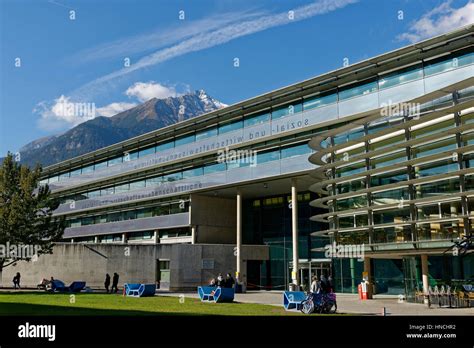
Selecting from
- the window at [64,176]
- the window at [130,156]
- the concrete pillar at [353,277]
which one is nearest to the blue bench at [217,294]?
the concrete pillar at [353,277]

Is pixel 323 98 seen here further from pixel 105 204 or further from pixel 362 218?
pixel 105 204

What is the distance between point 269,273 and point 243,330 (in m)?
37.5

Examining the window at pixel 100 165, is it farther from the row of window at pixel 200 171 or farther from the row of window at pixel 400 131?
the row of window at pixel 400 131

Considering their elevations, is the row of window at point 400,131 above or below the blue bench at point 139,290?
above

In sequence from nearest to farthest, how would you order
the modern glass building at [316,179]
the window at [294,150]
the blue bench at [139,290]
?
the modern glass building at [316,179], the blue bench at [139,290], the window at [294,150]

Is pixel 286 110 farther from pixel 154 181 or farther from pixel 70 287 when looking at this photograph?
pixel 70 287

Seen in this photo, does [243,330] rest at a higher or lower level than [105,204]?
lower

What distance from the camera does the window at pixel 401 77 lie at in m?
33.0

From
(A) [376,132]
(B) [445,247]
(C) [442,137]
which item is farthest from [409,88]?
(B) [445,247]

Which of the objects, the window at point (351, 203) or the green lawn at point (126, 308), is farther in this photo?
the window at point (351, 203)

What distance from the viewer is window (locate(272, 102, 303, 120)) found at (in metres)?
41.0

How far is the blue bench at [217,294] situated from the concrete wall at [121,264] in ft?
49.1

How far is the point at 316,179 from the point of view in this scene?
135ft

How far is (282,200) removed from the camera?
48625mm
